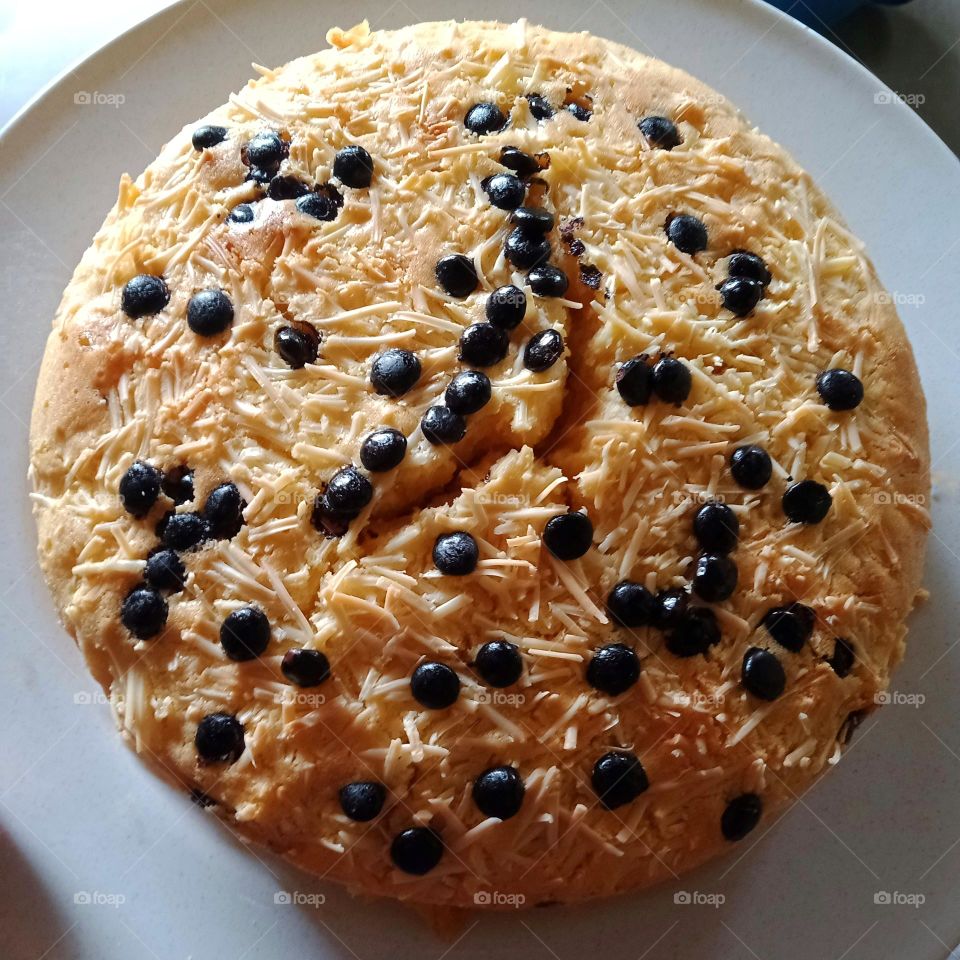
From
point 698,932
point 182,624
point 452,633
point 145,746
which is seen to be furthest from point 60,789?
point 698,932

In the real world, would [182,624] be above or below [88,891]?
above

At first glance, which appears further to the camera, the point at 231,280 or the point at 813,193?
the point at 813,193

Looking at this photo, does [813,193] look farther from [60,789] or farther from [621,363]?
[60,789]

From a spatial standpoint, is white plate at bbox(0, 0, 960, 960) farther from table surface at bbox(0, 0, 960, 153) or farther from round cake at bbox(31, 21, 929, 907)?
table surface at bbox(0, 0, 960, 153)

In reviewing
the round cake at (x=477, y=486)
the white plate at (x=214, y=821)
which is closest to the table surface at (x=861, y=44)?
the white plate at (x=214, y=821)

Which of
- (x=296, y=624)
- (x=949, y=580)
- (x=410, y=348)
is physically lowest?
→ (x=296, y=624)

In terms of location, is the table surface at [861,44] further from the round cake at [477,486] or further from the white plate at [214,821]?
the round cake at [477,486]
